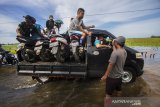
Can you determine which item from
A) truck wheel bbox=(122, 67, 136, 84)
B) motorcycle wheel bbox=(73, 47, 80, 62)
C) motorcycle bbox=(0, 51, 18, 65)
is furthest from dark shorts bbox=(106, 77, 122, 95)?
motorcycle bbox=(0, 51, 18, 65)

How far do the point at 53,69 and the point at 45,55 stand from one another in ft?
2.25

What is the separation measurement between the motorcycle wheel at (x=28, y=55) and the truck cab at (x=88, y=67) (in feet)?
0.74

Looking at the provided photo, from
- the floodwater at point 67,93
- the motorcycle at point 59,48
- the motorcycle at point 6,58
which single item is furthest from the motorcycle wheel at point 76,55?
the motorcycle at point 6,58

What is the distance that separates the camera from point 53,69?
830cm

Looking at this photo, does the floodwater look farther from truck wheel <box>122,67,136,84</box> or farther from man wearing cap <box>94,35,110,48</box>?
man wearing cap <box>94,35,110,48</box>

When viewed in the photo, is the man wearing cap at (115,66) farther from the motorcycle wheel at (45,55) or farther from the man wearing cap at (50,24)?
the man wearing cap at (50,24)

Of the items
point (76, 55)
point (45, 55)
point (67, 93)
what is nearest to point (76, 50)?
point (76, 55)

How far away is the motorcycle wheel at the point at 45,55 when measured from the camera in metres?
8.42

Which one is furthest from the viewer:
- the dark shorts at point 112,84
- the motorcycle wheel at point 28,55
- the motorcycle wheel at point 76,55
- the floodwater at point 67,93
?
the motorcycle wheel at point 28,55

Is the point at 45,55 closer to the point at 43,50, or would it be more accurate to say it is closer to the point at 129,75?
the point at 43,50

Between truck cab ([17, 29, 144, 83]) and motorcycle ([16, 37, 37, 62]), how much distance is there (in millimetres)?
285

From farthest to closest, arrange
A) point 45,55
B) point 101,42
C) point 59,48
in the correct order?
point 101,42 → point 45,55 → point 59,48

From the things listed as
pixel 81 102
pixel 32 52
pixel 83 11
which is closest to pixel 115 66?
pixel 81 102

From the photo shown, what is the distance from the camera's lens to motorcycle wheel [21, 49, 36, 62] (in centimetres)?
847
